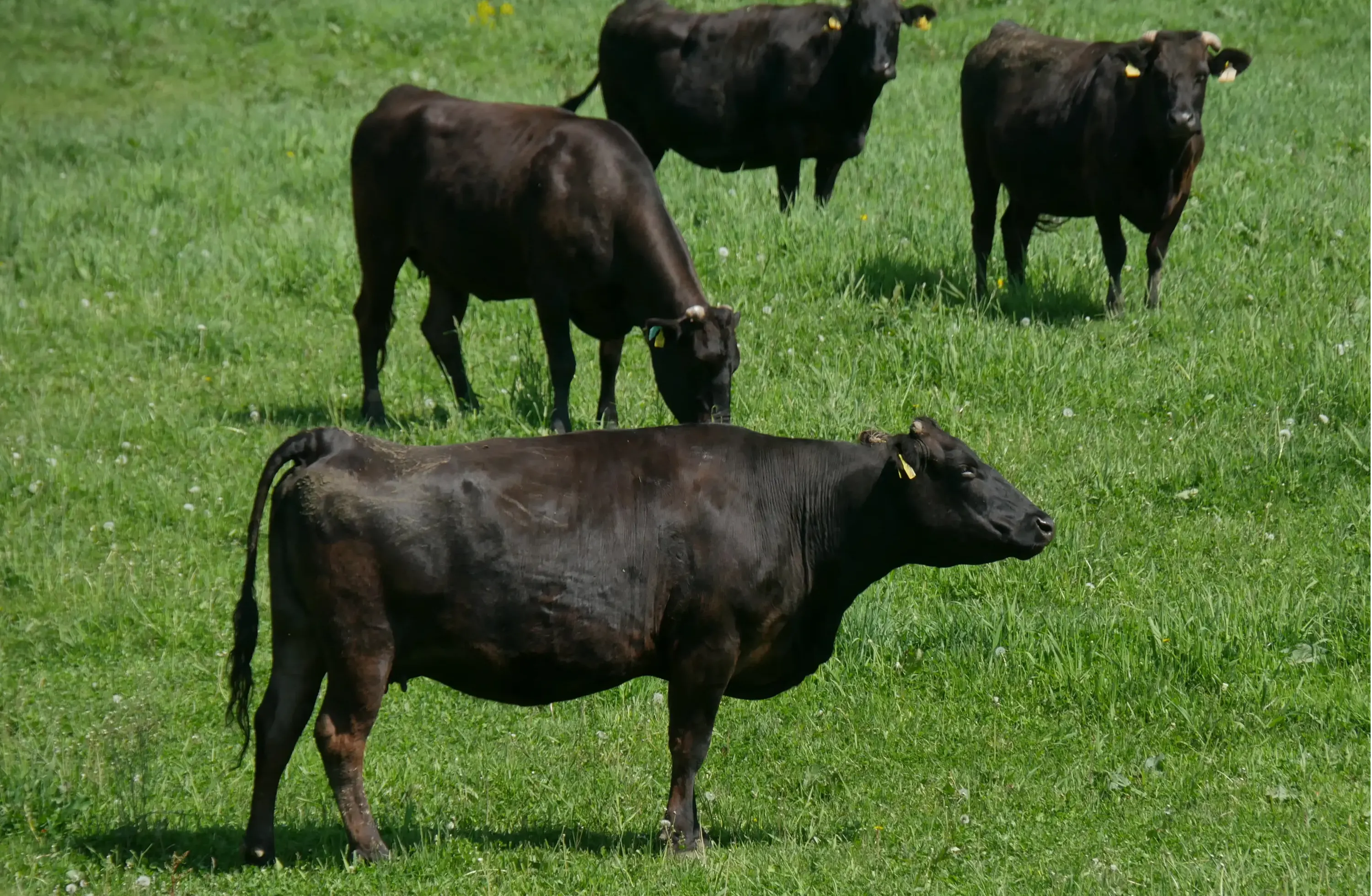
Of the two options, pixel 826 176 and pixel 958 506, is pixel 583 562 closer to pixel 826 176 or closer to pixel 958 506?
pixel 958 506

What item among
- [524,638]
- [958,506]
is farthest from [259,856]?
[958,506]

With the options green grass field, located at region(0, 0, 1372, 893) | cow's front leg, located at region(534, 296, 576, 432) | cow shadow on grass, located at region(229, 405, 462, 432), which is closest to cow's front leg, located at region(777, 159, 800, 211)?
green grass field, located at region(0, 0, 1372, 893)

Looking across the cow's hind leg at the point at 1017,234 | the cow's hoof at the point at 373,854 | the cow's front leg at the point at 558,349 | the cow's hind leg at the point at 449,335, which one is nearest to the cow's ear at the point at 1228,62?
the cow's hind leg at the point at 1017,234

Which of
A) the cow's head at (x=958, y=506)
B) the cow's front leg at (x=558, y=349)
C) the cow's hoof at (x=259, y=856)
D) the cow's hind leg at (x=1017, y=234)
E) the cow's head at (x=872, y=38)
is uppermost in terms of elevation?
the cow's head at (x=872, y=38)

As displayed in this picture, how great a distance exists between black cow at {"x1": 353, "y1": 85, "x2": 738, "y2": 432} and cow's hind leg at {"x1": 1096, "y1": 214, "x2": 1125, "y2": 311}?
336 centimetres

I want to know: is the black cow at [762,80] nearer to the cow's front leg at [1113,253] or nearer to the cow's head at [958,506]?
the cow's front leg at [1113,253]

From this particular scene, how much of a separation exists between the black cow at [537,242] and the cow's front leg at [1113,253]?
336cm

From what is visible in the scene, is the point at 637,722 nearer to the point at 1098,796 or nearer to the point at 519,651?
the point at 519,651

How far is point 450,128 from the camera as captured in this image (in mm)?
11664

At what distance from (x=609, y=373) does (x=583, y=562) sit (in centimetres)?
516

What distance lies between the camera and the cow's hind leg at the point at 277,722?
615 centimetres

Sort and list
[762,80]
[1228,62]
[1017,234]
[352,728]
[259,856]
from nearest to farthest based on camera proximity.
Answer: [352,728]
[259,856]
[1228,62]
[1017,234]
[762,80]

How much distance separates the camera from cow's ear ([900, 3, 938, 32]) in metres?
15.8

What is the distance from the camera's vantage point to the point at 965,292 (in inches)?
499
